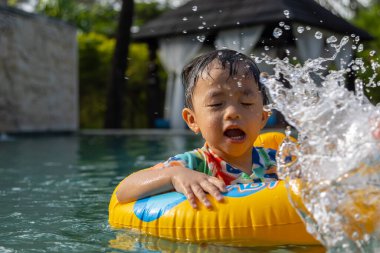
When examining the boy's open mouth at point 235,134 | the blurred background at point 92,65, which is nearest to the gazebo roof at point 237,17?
the blurred background at point 92,65

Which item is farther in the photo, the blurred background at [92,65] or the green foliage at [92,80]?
the green foliage at [92,80]

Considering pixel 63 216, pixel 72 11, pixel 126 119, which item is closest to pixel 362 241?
pixel 63 216

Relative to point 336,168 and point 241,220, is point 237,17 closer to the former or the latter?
point 241,220

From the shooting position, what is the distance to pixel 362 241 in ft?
7.17

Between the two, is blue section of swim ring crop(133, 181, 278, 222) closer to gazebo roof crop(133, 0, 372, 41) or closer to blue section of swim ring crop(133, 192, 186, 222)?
blue section of swim ring crop(133, 192, 186, 222)

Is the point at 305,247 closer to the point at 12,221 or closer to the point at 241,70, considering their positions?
the point at 241,70

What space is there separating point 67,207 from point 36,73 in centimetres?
998

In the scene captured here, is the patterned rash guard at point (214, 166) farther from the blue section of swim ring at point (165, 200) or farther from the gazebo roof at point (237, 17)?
the gazebo roof at point (237, 17)

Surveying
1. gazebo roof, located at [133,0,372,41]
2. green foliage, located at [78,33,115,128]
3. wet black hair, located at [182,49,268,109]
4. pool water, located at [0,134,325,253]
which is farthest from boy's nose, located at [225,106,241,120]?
green foliage, located at [78,33,115,128]

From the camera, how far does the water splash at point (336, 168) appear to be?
2.14 m

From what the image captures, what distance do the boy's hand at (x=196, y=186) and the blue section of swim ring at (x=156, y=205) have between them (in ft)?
0.13

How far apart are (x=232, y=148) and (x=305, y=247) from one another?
60 cm

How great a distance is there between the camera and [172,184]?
261 cm

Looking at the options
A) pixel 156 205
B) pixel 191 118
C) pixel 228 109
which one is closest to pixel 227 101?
pixel 228 109
